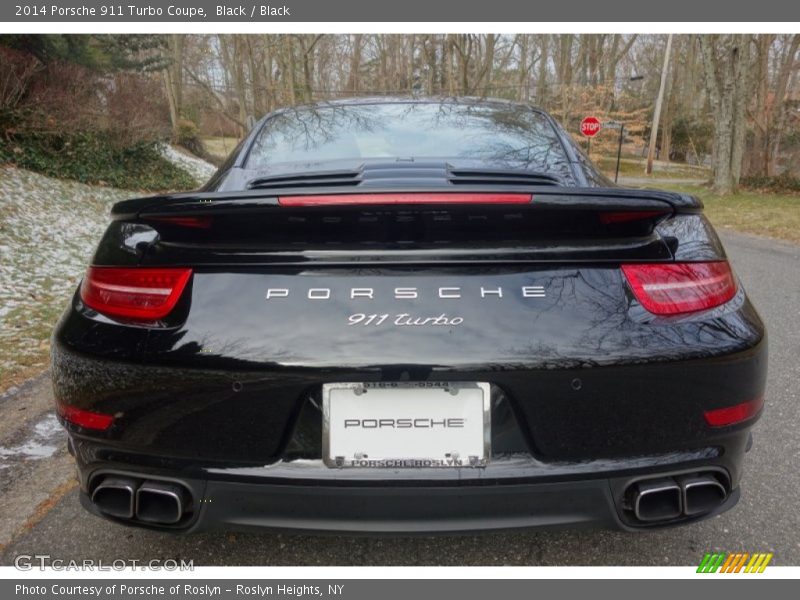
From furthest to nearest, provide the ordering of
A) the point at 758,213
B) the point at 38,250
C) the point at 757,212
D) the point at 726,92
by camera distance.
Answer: the point at 726,92 → the point at 757,212 → the point at 758,213 → the point at 38,250

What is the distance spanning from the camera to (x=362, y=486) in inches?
57.7

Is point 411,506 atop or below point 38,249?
atop

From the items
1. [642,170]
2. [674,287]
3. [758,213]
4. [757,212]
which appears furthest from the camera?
[642,170]

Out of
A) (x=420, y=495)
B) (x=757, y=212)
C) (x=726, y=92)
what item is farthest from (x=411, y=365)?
(x=726, y=92)

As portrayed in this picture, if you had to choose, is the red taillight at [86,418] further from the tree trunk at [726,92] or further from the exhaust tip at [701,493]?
the tree trunk at [726,92]

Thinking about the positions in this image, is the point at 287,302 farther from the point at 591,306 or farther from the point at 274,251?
the point at 591,306

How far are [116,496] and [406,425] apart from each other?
856mm

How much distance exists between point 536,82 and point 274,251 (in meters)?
38.7

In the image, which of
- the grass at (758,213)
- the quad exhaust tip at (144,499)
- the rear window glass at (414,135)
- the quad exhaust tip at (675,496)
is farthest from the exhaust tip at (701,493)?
the grass at (758,213)

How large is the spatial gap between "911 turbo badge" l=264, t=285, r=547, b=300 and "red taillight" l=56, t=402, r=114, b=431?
56cm

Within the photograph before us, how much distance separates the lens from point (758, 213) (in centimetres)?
A: 1234

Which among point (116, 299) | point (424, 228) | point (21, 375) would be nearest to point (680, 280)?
point (424, 228)

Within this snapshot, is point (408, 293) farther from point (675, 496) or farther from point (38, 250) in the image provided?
point (38, 250)

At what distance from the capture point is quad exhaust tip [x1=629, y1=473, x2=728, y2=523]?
151cm
